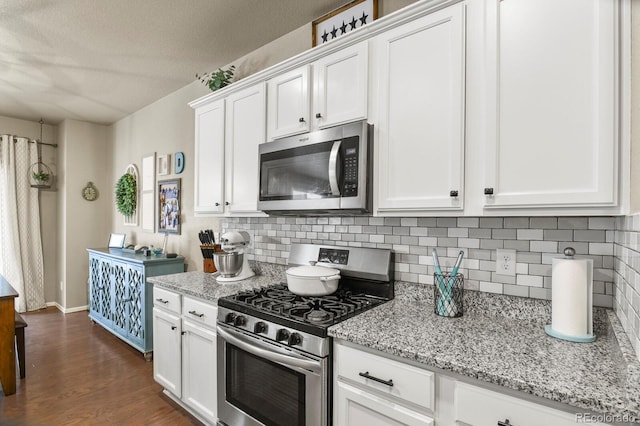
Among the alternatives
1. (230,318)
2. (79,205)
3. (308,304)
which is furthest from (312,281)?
(79,205)

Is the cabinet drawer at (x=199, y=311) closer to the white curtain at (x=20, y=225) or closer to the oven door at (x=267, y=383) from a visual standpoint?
the oven door at (x=267, y=383)

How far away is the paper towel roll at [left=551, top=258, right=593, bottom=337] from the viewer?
123 centimetres

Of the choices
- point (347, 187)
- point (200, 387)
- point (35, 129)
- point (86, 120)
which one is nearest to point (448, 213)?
point (347, 187)

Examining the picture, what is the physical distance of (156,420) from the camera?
2340 millimetres

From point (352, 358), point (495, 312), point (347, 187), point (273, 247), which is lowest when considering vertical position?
point (352, 358)

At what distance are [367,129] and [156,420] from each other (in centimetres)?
237

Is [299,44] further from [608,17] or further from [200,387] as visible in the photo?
[200,387]

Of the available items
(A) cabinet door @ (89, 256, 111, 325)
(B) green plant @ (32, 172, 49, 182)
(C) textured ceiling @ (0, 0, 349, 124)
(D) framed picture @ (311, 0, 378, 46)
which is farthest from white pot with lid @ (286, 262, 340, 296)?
(B) green plant @ (32, 172, 49, 182)

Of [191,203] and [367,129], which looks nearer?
[367,129]

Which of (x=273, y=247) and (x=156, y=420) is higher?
(x=273, y=247)

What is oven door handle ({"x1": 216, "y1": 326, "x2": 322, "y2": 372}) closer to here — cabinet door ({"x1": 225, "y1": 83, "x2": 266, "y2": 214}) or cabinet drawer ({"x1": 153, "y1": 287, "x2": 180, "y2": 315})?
cabinet drawer ({"x1": 153, "y1": 287, "x2": 180, "y2": 315})

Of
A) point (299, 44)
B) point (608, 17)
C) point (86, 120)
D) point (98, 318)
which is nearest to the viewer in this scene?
point (608, 17)

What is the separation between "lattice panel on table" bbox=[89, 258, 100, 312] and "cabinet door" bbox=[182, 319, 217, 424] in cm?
273

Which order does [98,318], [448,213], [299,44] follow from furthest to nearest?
[98,318], [299,44], [448,213]
